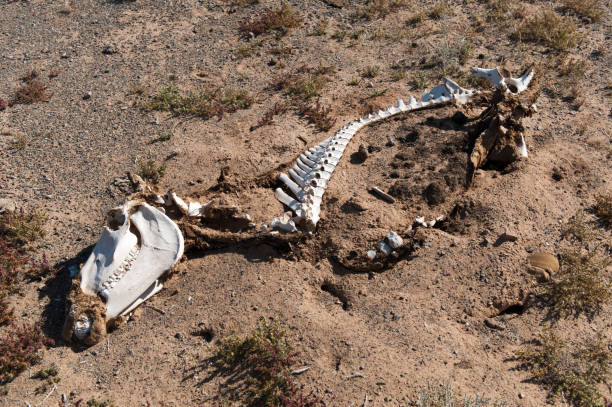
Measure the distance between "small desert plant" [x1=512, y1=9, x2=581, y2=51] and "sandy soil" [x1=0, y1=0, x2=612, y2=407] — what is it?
0.26 metres

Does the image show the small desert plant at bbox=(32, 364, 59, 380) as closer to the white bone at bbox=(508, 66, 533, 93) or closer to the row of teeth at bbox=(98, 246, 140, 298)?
the row of teeth at bbox=(98, 246, 140, 298)

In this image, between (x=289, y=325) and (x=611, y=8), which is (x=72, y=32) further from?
(x=611, y=8)

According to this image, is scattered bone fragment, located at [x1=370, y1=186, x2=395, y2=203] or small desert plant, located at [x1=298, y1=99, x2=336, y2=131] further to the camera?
small desert plant, located at [x1=298, y1=99, x2=336, y2=131]

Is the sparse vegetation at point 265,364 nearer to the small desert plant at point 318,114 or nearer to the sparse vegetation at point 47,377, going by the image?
the sparse vegetation at point 47,377

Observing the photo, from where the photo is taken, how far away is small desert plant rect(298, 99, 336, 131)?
24.3 feet

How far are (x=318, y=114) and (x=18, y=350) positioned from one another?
213 inches

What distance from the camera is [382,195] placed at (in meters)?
5.65

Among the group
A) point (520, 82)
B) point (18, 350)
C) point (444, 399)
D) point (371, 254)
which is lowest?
point (18, 350)

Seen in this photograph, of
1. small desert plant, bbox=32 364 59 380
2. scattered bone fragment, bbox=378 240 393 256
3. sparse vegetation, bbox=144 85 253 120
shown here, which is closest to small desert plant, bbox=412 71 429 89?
sparse vegetation, bbox=144 85 253 120

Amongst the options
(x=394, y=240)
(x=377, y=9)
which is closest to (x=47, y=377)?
(x=394, y=240)

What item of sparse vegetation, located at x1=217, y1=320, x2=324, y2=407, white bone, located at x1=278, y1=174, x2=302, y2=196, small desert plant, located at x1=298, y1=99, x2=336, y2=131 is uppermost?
white bone, located at x1=278, y1=174, x2=302, y2=196

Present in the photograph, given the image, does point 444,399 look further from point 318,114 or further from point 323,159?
point 318,114

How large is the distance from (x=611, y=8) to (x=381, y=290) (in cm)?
924

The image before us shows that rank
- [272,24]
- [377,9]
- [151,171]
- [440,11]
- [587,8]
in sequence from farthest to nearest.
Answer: [377,9]
[440,11]
[272,24]
[587,8]
[151,171]
